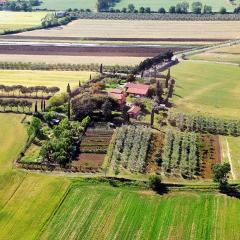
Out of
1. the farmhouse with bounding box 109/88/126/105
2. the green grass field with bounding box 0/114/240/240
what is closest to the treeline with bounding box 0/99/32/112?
the farmhouse with bounding box 109/88/126/105

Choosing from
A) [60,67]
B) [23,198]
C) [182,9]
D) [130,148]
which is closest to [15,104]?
[130,148]

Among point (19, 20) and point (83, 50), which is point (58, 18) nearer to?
point (19, 20)

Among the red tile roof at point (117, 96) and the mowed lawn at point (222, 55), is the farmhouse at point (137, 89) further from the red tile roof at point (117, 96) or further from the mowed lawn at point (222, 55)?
the mowed lawn at point (222, 55)

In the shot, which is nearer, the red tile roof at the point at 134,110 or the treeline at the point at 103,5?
the red tile roof at the point at 134,110

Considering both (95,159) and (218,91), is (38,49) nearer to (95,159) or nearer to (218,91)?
(218,91)

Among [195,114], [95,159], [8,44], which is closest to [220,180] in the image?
[95,159]

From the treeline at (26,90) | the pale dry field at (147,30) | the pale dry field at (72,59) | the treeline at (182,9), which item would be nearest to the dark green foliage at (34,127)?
the treeline at (26,90)
